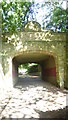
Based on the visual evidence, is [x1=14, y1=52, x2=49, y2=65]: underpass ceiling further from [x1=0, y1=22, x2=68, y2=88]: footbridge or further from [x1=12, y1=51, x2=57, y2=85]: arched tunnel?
[x1=0, y1=22, x2=68, y2=88]: footbridge

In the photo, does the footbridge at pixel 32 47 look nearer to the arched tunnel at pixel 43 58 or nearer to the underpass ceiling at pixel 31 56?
the arched tunnel at pixel 43 58

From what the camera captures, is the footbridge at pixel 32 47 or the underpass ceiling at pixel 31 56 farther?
the underpass ceiling at pixel 31 56

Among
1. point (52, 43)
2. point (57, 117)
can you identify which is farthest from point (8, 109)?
point (52, 43)

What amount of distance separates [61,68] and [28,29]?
3.51 metres

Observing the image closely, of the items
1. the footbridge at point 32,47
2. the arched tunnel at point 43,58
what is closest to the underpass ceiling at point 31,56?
the arched tunnel at point 43,58

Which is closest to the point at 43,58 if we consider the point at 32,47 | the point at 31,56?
the point at 31,56

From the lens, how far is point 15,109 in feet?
17.4

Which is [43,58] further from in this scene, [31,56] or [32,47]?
[32,47]

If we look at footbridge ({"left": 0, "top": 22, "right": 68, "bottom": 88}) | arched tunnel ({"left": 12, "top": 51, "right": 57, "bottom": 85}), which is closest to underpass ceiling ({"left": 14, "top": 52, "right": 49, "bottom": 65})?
arched tunnel ({"left": 12, "top": 51, "right": 57, "bottom": 85})

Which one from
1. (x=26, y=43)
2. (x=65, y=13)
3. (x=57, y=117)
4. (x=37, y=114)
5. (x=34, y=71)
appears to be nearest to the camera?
(x=57, y=117)

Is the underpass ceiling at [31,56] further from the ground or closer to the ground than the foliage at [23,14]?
closer to the ground

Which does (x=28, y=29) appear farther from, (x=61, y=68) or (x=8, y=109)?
(x=8, y=109)

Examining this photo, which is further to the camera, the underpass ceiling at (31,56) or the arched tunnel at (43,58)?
the underpass ceiling at (31,56)

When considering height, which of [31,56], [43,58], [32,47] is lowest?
[43,58]
